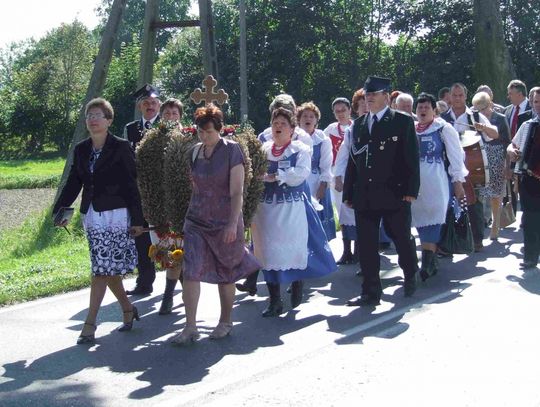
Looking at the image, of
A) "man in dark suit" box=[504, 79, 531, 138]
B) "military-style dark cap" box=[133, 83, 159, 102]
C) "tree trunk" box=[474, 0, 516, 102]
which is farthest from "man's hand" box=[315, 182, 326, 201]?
"tree trunk" box=[474, 0, 516, 102]

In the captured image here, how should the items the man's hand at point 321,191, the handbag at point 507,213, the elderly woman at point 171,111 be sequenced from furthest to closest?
the handbag at point 507,213 → the man's hand at point 321,191 → the elderly woman at point 171,111

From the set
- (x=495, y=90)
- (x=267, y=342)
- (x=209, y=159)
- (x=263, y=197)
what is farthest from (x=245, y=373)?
(x=495, y=90)

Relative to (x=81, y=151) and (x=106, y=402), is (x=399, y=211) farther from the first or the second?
(x=106, y=402)

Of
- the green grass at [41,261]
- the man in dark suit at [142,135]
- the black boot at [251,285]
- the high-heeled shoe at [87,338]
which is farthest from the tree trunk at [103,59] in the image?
the high-heeled shoe at [87,338]

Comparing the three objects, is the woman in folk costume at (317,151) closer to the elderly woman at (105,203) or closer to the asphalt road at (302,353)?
the asphalt road at (302,353)

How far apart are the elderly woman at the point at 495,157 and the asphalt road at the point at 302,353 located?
10.7ft

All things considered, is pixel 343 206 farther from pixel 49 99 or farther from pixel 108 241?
pixel 49 99

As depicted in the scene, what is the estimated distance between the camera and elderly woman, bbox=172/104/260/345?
301 inches

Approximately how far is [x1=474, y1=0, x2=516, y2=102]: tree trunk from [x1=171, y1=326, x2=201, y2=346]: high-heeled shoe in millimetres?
17321

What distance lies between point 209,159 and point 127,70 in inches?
1200

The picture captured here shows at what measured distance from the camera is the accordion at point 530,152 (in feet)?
35.0

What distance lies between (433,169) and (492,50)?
46.0 feet

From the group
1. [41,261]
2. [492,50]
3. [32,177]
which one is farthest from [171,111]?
[32,177]

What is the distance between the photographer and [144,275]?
995 centimetres
